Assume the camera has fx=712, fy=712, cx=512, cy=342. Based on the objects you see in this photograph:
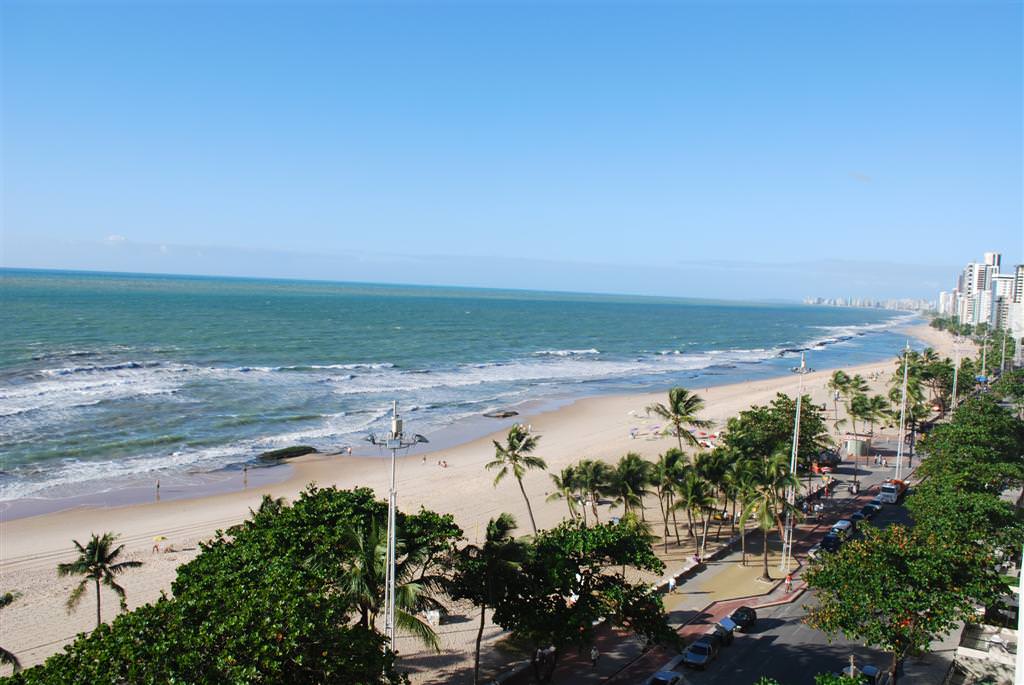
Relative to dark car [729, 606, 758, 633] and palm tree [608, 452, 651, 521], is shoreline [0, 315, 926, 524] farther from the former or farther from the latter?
dark car [729, 606, 758, 633]

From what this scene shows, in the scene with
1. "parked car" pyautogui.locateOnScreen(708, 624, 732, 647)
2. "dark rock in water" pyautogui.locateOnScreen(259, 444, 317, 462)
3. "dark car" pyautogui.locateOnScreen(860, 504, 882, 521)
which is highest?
"parked car" pyautogui.locateOnScreen(708, 624, 732, 647)

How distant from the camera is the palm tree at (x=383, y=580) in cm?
1555

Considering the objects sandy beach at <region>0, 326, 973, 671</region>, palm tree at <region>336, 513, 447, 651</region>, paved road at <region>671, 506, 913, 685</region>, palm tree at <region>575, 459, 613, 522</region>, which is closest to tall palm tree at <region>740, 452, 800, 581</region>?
paved road at <region>671, 506, 913, 685</region>

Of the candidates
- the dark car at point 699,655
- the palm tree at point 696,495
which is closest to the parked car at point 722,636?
the dark car at point 699,655

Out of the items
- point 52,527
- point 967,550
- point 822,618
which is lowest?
point 52,527

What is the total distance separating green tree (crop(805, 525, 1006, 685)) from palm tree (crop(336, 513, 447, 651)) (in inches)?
387

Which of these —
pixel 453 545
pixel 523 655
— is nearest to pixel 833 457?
pixel 523 655

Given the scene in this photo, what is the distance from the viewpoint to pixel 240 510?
35469 millimetres

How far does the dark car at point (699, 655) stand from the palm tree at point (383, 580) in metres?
7.40

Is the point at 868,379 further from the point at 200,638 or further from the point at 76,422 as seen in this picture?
the point at 200,638

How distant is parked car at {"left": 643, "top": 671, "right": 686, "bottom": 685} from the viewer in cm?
1802

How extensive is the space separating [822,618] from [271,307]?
166 m

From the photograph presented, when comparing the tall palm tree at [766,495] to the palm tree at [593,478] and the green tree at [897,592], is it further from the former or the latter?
the green tree at [897,592]

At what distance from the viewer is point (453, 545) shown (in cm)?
1783
